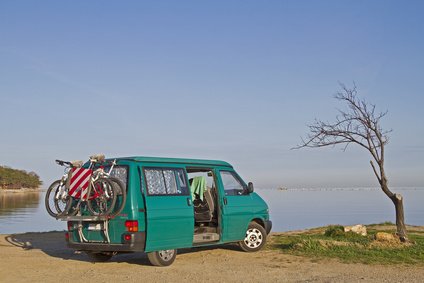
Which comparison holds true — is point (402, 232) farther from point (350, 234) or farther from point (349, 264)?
point (349, 264)

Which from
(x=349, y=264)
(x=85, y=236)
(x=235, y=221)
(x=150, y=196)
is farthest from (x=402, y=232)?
(x=85, y=236)

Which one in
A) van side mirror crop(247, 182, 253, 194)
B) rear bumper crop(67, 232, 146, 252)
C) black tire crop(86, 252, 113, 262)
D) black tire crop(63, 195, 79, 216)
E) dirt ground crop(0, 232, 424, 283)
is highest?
van side mirror crop(247, 182, 253, 194)

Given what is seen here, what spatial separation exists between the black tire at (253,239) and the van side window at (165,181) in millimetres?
2192

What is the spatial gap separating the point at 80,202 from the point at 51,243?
4.82 meters

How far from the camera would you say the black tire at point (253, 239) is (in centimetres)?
1191

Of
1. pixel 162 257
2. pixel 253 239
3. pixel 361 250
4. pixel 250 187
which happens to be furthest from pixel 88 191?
pixel 361 250

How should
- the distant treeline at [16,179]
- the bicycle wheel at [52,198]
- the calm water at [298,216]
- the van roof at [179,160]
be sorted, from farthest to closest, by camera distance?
the distant treeline at [16,179] → the calm water at [298,216] → the bicycle wheel at [52,198] → the van roof at [179,160]

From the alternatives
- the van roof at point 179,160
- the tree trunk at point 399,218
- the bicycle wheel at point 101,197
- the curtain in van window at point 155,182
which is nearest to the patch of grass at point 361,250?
the tree trunk at point 399,218

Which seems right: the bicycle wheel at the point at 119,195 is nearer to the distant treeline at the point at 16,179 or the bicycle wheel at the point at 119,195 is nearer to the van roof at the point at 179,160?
the van roof at the point at 179,160

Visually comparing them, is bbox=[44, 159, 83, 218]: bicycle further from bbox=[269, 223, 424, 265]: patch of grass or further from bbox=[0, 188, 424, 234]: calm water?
bbox=[0, 188, 424, 234]: calm water

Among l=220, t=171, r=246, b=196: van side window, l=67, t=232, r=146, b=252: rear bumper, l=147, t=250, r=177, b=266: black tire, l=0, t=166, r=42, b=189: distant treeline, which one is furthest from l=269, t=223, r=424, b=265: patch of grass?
l=0, t=166, r=42, b=189: distant treeline

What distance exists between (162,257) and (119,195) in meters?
1.39

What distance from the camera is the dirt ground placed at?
871cm

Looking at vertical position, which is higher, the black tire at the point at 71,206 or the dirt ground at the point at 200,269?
the black tire at the point at 71,206
